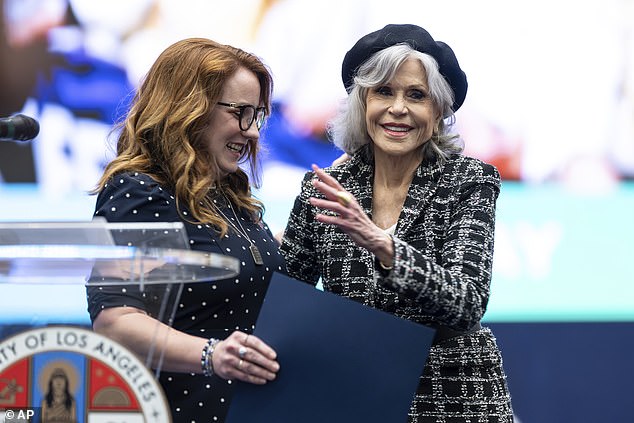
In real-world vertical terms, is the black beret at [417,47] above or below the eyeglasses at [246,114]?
above

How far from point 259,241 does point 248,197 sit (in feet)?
0.63

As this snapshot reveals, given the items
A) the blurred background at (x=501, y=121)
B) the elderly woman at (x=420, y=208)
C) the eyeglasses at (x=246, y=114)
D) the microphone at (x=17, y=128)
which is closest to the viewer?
the microphone at (x=17, y=128)

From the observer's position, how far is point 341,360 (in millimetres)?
1569

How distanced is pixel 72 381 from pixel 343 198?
595 millimetres

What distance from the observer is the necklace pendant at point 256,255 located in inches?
84.0

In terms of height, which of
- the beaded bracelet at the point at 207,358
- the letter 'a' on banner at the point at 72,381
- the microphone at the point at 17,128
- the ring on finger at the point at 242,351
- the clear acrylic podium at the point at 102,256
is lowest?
the letter 'a' on banner at the point at 72,381

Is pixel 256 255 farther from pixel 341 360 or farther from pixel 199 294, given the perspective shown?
pixel 341 360

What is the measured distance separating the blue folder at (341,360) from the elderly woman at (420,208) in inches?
10.6

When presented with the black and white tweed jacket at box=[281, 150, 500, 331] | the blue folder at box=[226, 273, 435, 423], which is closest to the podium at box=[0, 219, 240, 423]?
the blue folder at box=[226, 273, 435, 423]

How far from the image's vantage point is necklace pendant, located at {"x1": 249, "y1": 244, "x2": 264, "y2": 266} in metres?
2.13

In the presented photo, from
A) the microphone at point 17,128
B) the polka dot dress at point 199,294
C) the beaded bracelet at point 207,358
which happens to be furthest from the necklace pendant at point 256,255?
the microphone at point 17,128

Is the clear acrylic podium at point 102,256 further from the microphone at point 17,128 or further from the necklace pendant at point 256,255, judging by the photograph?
the necklace pendant at point 256,255

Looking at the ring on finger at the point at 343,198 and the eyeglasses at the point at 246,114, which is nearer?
the ring on finger at the point at 343,198

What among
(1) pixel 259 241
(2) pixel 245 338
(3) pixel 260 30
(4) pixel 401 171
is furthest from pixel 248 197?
(3) pixel 260 30
